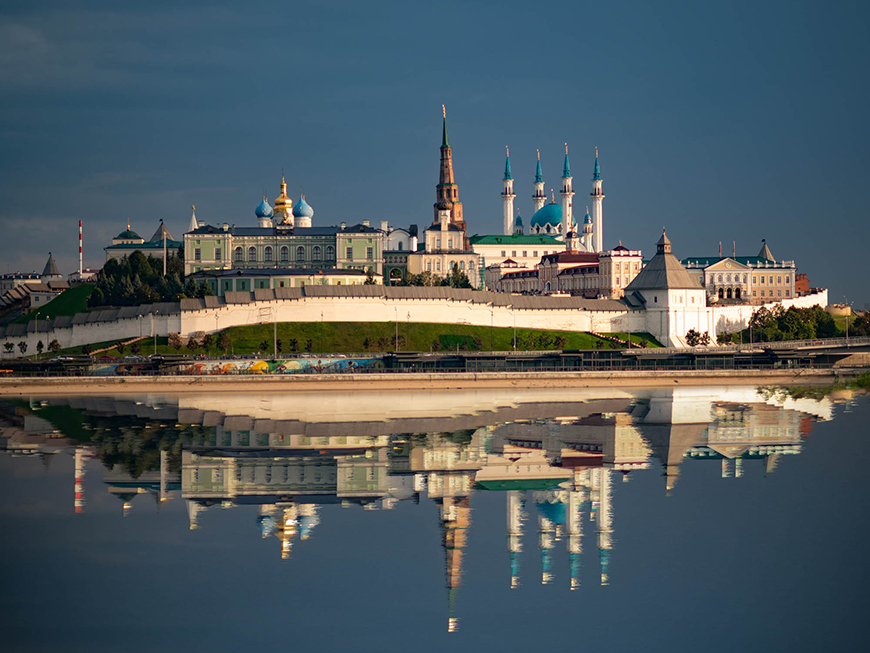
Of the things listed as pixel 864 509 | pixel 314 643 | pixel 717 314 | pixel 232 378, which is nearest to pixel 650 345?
pixel 717 314

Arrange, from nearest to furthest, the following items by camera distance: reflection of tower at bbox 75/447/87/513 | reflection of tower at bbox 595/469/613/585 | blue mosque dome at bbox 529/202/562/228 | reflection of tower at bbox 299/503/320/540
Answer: reflection of tower at bbox 595/469/613/585
reflection of tower at bbox 299/503/320/540
reflection of tower at bbox 75/447/87/513
blue mosque dome at bbox 529/202/562/228

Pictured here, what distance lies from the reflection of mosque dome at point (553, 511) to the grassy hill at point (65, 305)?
7167cm

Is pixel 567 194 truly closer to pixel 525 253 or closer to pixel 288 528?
pixel 525 253

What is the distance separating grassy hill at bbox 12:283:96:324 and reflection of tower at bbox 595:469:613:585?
70.3 m

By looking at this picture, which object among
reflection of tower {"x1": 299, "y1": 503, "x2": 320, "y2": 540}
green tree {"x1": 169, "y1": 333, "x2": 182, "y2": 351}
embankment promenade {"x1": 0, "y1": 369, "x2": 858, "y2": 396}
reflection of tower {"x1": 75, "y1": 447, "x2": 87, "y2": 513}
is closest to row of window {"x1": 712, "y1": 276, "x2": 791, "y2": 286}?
embankment promenade {"x1": 0, "y1": 369, "x2": 858, "y2": 396}

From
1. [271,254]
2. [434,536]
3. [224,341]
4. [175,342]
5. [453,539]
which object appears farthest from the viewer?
[271,254]

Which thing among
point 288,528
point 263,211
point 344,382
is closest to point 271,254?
point 263,211

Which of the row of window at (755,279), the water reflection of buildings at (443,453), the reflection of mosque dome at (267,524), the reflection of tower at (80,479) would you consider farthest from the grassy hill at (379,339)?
the reflection of mosque dome at (267,524)

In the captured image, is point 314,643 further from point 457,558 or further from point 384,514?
point 384,514

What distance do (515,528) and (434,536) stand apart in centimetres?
220

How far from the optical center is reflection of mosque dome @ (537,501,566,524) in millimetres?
26625

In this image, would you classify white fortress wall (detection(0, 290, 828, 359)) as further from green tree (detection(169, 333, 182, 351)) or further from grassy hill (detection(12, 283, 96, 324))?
grassy hill (detection(12, 283, 96, 324))

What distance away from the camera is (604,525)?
2564cm

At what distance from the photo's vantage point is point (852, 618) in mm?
19125
